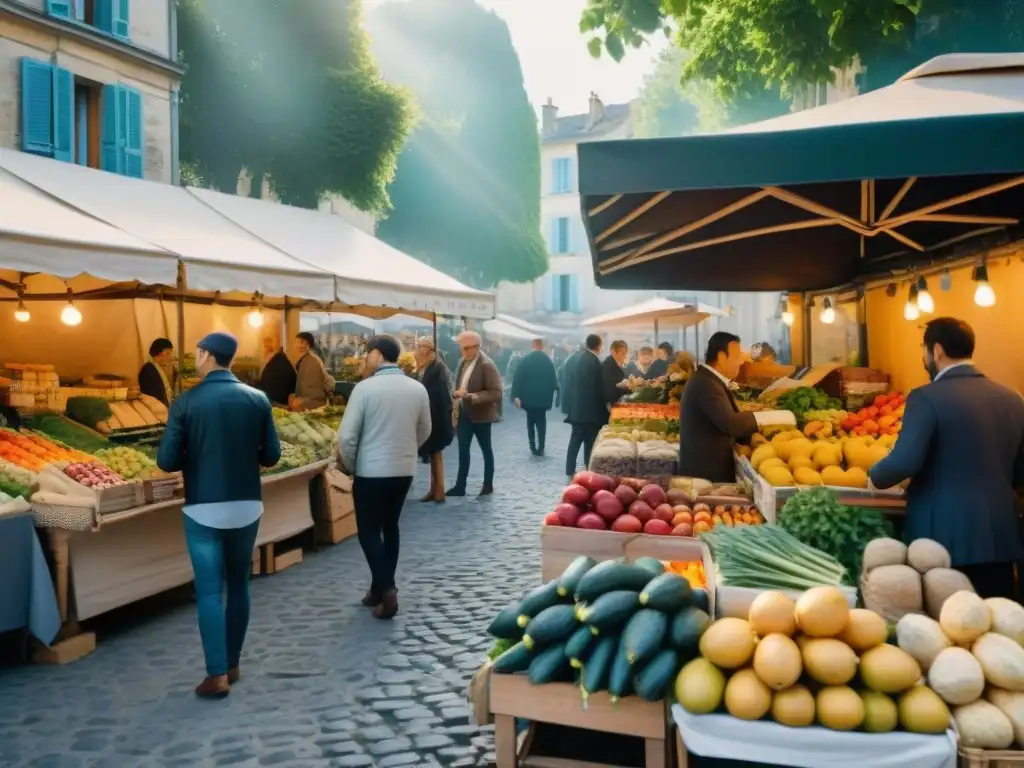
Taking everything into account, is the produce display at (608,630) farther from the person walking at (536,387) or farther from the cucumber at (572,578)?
the person walking at (536,387)

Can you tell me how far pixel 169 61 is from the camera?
1650 cm

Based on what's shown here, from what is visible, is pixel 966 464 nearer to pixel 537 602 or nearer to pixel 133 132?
pixel 537 602

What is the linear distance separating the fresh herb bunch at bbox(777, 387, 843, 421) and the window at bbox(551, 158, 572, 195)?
44.6 meters

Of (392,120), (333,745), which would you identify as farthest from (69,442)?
(392,120)

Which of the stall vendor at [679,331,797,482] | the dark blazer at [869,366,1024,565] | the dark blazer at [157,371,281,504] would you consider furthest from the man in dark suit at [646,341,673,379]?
the dark blazer at [869,366,1024,565]

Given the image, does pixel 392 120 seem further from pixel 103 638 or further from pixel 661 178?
pixel 661 178

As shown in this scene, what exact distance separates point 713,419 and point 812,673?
3.25 metres

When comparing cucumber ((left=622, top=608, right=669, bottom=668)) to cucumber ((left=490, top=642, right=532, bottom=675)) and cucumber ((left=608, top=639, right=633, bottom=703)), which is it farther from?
cucumber ((left=490, top=642, right=532, bottom=675))

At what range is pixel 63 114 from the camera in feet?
46.4

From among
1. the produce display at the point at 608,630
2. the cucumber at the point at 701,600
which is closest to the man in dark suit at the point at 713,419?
the produce display at the point at 608,630

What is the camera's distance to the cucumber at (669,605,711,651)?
3.16 m

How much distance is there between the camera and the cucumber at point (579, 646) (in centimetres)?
330

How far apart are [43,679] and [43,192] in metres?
4.62

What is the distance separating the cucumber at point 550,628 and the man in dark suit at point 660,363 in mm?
12183
